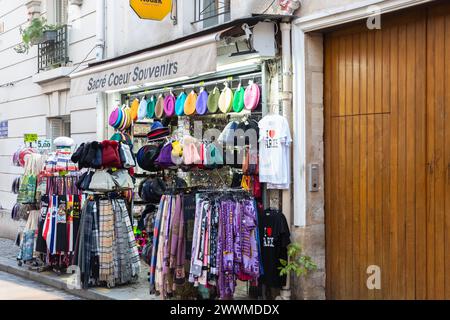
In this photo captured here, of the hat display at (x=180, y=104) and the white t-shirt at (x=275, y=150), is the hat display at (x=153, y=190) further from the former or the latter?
the white t-shirt at (x=275, y=150)

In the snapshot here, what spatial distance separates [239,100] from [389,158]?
88.4 inches

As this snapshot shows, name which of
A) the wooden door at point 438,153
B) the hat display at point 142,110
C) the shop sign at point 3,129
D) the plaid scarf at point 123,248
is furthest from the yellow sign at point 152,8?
the shop sign at point 3,129

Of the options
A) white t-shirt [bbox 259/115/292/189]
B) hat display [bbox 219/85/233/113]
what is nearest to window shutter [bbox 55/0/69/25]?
hat display [bbox 219/85/233/113]

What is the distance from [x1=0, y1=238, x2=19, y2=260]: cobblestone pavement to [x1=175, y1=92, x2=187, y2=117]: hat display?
433 cm

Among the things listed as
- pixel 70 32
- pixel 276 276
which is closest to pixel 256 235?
→ pixel 276 276

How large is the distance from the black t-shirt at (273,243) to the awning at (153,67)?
1776mm

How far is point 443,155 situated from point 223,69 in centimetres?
349

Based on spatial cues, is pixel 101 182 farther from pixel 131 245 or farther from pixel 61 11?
pixel 61 11

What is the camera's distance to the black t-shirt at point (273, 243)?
679 cm

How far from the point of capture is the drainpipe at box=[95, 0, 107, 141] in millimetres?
10992

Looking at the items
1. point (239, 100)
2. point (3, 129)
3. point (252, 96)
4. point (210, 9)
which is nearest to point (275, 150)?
point (252, 96)

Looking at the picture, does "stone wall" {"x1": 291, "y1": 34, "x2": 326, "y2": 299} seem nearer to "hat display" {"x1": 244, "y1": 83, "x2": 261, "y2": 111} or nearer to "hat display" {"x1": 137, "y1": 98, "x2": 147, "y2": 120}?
"hat display" {"x1": 244, "y1": 83, "x2": 261, "y2": 111}

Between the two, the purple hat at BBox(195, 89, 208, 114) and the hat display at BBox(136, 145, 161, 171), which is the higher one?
the purple hat at BBox(195, 89, 208, 114)
